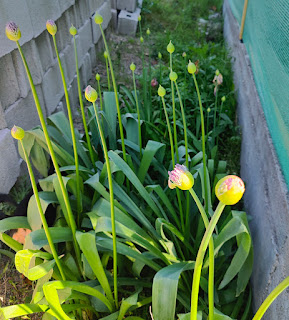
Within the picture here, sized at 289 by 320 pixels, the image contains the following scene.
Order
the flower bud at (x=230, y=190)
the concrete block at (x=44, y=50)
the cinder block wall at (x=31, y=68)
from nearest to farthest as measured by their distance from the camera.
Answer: the flower bud at (x=230, y=190), the cinder block wall at (x=31, y=68), the concrete block at (x=44, y=50)

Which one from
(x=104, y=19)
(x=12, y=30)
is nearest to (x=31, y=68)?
(x=12, y=30)

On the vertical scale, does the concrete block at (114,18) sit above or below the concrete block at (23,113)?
below

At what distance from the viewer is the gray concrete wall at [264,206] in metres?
1.14

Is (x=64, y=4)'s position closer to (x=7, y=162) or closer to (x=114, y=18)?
(x=7, y=162)

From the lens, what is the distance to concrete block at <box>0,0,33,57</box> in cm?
137

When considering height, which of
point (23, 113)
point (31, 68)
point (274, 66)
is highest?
point (274, 66)

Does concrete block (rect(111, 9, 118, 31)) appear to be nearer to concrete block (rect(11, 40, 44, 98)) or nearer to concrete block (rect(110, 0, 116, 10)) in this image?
concrete block (rect(110, 0, 116, 10))

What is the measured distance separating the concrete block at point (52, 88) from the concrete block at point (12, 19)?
30 centimetres

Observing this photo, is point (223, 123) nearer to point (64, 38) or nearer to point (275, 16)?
point (275, 16)

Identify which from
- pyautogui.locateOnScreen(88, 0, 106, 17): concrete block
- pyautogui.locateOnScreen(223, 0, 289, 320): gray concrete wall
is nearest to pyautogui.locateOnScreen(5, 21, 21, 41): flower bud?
pyautogui.locateOnScreen(223, 0, 289, 320): gray concrete wall

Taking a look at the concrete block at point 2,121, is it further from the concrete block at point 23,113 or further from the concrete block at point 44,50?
the concrete block at point 44,50

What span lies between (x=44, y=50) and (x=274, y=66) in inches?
45.3

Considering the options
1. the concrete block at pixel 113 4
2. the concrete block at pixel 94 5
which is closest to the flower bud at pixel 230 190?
the concrete block at pixel 94 5

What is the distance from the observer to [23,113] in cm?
164
